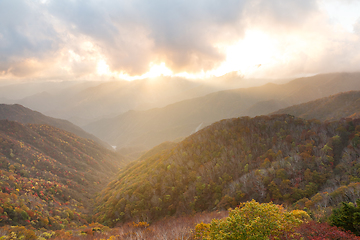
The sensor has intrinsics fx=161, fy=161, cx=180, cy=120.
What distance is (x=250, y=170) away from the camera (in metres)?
33.2

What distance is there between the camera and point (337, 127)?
3631 cm

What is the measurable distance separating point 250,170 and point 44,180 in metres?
53.5

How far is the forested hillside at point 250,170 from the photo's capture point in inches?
1025

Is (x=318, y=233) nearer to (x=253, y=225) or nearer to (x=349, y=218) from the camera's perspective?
(x=349, y=218)

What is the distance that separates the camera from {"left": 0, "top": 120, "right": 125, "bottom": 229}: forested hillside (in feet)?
95.1

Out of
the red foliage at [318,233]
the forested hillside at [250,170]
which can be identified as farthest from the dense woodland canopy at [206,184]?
the red foliage at [318,233]

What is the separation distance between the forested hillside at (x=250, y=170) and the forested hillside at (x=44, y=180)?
8874 millimetres

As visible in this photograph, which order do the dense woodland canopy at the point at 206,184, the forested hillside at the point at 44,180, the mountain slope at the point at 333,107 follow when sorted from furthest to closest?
the mountain slope at the point at 333,107
the forested hillside at the point at 44,180
the dense woodland canopy at the point at 206,184

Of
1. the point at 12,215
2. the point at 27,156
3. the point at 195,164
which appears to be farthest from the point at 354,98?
the point at 27,156

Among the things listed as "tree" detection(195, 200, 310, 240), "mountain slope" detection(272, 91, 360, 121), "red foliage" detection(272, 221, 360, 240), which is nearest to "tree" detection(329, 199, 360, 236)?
"red foliage" detection(272, 221, 360, 240)

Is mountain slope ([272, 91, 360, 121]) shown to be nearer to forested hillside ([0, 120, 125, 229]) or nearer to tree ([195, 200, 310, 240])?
tree ([195, 200, 310, 240])

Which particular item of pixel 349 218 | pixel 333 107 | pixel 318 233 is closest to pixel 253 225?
pixel 318 233

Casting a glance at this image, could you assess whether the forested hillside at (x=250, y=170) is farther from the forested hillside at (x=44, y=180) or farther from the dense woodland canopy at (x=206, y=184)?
the forested hillside at (x=44, y=180)

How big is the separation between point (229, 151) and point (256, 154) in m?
5.96
